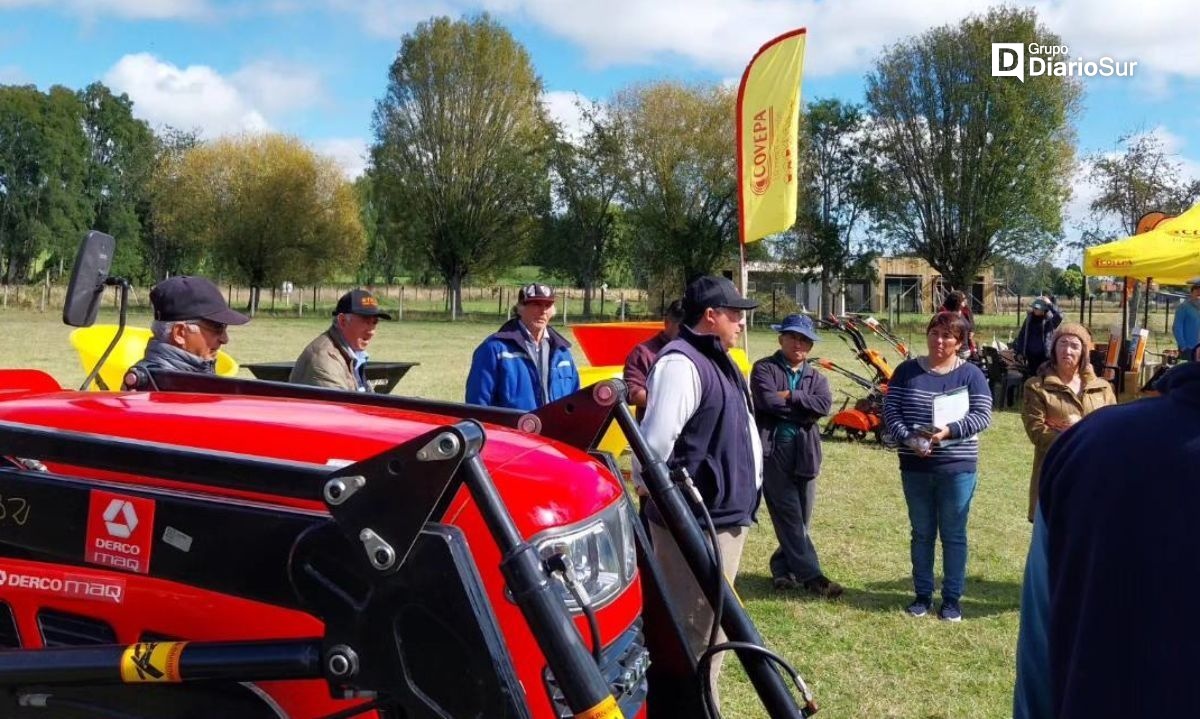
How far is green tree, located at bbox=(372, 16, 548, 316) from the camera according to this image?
46.9 metres

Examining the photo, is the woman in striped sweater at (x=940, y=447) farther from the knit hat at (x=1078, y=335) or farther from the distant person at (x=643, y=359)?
the distant person at (x=643, y=359)

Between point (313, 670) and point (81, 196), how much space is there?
67716 millimetres

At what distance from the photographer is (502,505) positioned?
1.92 m

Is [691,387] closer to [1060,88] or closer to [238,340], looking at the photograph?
[238,340]

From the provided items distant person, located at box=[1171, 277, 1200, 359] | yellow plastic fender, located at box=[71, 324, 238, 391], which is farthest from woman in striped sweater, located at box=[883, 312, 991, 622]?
distant person, located at box=[1171, 277, 1200, 359]

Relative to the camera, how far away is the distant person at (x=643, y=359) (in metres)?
6.16

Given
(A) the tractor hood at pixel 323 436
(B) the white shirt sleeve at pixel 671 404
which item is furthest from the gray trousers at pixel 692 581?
(A) the tractor hood at pixel 323 436

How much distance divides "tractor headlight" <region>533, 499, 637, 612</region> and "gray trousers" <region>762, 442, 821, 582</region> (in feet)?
12.5

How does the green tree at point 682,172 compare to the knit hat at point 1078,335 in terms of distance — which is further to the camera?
the green tree at point 682,172

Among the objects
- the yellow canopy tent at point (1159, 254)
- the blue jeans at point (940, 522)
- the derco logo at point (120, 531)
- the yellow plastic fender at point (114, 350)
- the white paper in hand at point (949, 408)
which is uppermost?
the yellow canopy tent at point (1159, 254)

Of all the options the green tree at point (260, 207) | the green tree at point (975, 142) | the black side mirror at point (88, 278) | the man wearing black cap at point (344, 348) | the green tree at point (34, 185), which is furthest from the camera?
the green tree at point (34, 185)

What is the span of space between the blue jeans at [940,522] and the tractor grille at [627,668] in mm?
3764

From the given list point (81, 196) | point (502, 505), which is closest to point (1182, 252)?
point (502, 505)

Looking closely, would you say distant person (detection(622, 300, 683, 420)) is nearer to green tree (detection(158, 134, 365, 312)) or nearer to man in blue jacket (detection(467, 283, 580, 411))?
man in blue jacket (detection(467, 283, 580, 411))
